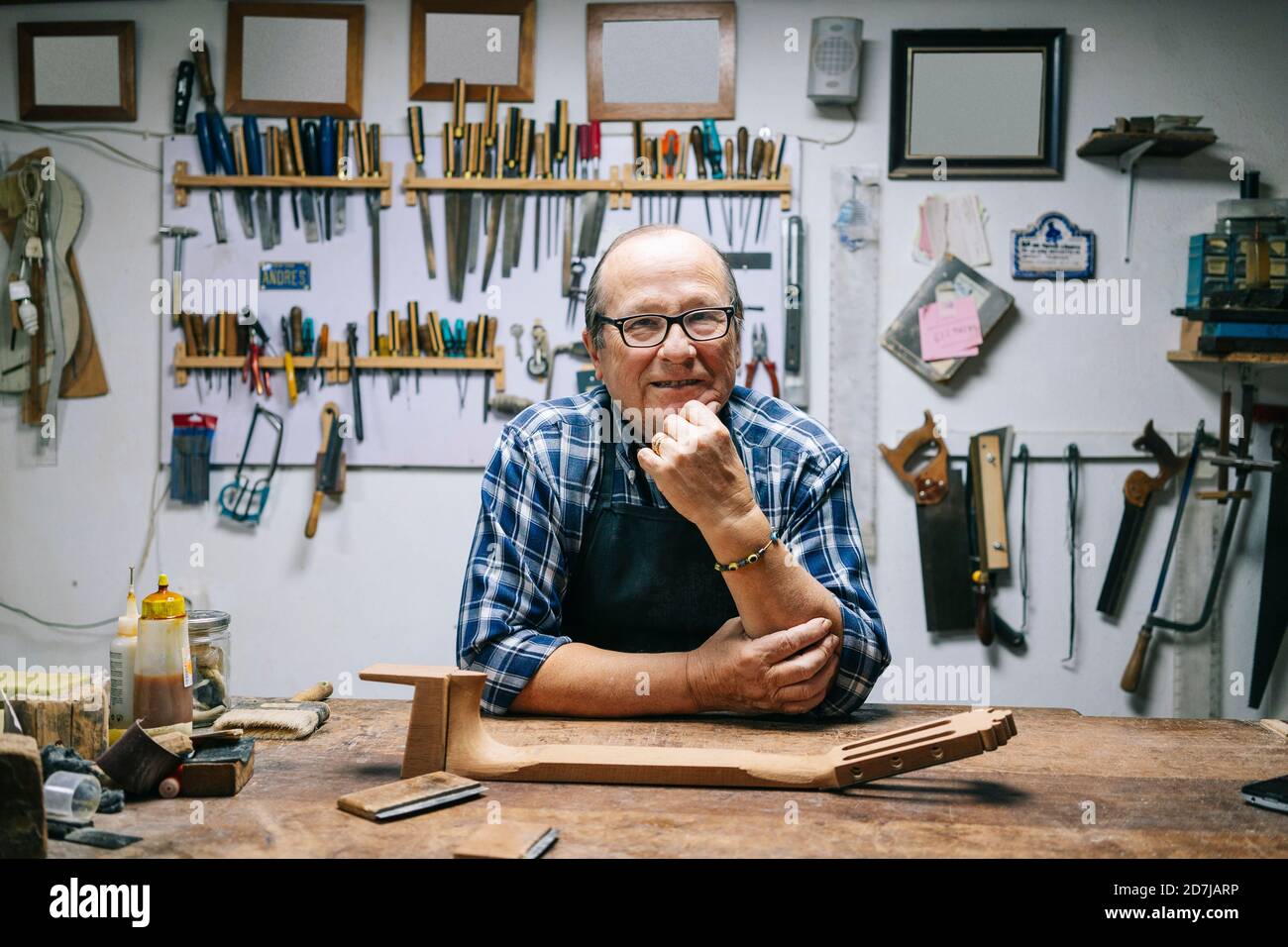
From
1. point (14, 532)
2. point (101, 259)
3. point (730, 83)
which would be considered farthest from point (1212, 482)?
point (14, 532)

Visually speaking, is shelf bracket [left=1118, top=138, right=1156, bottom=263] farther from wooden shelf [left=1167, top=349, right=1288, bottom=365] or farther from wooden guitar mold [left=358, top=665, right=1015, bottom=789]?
wooden guitar mold [left=358, top=665, right=1015, bottom=789]

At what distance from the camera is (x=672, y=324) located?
78.3 inches

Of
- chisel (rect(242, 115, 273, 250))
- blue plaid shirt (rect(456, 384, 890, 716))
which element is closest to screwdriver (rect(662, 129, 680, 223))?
chisel (rect(242, 115, 273, 250))

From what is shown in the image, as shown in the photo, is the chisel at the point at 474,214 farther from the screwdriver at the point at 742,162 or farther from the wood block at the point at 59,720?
the wood block at the point at 59,720

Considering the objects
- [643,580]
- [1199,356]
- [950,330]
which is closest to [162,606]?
[643,580]

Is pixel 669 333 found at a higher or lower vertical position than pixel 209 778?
higher

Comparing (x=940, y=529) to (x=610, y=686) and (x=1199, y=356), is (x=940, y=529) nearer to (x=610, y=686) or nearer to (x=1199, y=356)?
(x=1199, y=356)

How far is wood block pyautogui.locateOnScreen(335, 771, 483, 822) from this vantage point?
129cm

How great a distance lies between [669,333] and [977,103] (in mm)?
2243

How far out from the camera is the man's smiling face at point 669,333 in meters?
1.99

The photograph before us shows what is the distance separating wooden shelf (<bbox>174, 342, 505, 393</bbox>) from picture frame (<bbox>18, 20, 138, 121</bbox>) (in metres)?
0.94

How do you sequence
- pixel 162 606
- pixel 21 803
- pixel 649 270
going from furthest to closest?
pixel 649 270 < pixel 162 606 < pixel 21 803

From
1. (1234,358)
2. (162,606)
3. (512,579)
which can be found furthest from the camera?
(1234,358)
